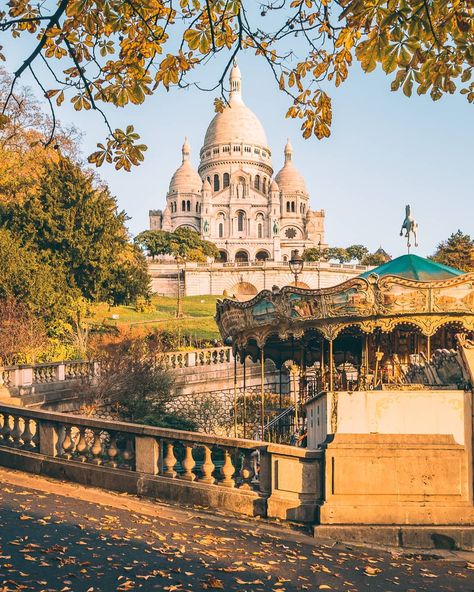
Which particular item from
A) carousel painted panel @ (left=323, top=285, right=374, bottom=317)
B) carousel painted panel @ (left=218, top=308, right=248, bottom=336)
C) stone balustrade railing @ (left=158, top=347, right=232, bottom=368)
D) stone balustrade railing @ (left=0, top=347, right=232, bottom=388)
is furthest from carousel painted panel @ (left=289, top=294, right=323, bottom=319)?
stone balustrade railing @ (left=158, top=347, right=232, bottom=368)

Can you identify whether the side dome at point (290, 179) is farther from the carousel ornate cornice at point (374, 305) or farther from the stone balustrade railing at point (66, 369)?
the carousel ornate cornice at point (374, 305)

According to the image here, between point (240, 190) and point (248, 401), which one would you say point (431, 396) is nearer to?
point (248, 401)

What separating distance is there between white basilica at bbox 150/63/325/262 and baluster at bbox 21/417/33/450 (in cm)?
10576

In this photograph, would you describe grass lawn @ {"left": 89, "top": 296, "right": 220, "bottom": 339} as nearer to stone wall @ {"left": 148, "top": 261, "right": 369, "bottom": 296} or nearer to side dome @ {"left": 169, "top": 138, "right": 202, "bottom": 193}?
stone wall @ {"left": 148, "top": 261, "right": 369, "bottom": 296}

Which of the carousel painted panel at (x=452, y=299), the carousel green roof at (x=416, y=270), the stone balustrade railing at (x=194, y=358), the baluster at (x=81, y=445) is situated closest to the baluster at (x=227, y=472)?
the baluster at (x=81, y=445)

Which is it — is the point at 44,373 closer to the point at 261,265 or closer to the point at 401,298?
the point at 401,298

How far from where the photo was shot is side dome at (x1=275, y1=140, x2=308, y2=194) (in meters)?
133

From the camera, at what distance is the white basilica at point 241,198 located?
121000 mm

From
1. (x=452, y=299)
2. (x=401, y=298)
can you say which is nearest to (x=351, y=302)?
(x=401, y=298)

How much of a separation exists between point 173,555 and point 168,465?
103 inches

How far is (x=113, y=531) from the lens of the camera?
7.98 m

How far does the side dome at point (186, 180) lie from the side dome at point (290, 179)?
14.9 m

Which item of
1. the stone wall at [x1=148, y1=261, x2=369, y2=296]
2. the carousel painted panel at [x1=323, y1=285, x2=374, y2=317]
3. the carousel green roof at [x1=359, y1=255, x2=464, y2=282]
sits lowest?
the carousel painted panel at [x1=323, y1=285, x2=374, y2=317]

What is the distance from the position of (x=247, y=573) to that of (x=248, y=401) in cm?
2224
